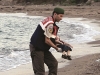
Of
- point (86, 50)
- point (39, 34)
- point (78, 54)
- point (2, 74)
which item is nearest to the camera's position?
point (39, 34)

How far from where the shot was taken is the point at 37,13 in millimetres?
44969

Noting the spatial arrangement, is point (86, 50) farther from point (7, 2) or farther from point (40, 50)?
point (7, 2)

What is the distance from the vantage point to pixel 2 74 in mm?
9359

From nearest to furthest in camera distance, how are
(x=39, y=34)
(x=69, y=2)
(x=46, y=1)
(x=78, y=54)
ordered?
1. (x=39, y=34)
2. (x=78, y=54)
3. (x=69, y=2)
4. (x=46, y=1)

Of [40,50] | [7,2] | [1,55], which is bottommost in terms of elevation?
[7,2]

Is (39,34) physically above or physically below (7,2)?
above

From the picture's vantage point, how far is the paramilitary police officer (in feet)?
19.2

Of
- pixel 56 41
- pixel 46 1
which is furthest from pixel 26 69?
pixel 46 1

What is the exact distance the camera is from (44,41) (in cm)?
605

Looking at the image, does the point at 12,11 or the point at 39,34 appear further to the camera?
the point at 12,11

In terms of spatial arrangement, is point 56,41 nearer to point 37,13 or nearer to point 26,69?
point 26,69

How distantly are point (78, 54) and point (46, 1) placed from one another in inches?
1931

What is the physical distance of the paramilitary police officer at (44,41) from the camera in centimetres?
585

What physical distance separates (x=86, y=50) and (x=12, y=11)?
1464 inches
